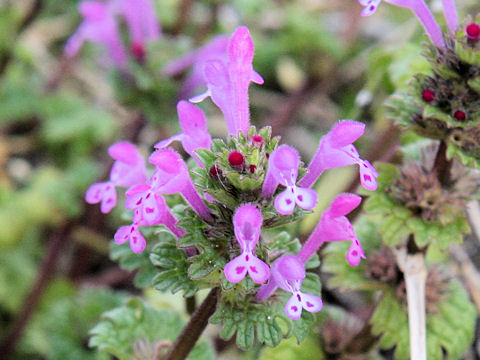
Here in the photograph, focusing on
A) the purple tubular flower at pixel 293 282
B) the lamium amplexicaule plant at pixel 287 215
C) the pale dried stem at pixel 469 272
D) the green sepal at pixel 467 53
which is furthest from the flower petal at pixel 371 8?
the pale dried stem at pixel 469 272

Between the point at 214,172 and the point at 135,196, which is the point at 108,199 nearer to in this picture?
the point at 135,196

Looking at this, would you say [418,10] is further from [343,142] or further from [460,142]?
[343,142]

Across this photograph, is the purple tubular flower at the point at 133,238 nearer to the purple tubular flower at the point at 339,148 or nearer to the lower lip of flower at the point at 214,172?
the lower lip of flower at the point at 214,172

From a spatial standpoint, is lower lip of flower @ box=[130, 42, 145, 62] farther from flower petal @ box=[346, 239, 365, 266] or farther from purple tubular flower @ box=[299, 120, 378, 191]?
flower petal @ box=[346, 239, 365, 266]

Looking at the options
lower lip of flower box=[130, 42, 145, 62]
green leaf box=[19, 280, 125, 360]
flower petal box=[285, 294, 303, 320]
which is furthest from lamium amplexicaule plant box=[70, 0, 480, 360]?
lower lip of flower box=[130, 42, 145, 62]

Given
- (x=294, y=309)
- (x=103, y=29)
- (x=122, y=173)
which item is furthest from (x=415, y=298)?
(x=103, y=29)
